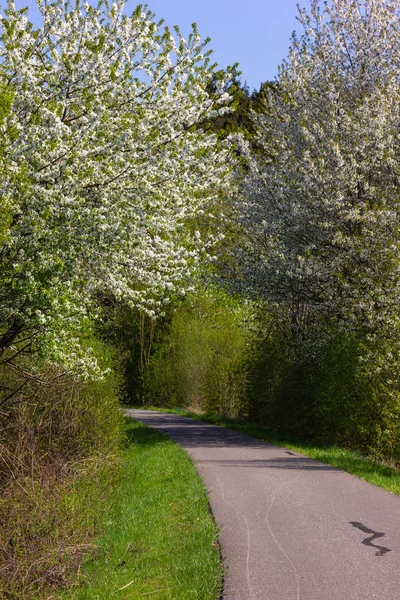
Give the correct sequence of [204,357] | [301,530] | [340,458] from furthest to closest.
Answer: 1. [204,357]
2. [340,458]
3. [301,530]

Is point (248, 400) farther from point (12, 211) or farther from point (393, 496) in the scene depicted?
point (12, 211)

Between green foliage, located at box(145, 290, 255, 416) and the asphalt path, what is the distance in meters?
11.7

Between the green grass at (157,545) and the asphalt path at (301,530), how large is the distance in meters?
0.23

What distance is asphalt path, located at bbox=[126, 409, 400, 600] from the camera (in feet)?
23.2

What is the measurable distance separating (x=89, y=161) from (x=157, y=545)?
6049 millimetres

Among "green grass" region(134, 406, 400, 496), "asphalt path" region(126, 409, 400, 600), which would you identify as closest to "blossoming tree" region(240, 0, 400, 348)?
"green grass" region(134, 406, 400, 496)

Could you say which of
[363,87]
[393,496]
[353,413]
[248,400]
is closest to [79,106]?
[393,496]

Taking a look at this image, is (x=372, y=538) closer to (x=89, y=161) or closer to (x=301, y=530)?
(x=301, y=530)

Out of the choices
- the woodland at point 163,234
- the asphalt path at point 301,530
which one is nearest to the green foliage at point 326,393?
the woodland at point 163,234

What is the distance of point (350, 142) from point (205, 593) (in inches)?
608

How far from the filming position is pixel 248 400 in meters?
24.8

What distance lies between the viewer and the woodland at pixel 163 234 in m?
11.3

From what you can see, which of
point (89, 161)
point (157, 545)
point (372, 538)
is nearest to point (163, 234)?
point (89, 161)

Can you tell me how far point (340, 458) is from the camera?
49.9 ft
